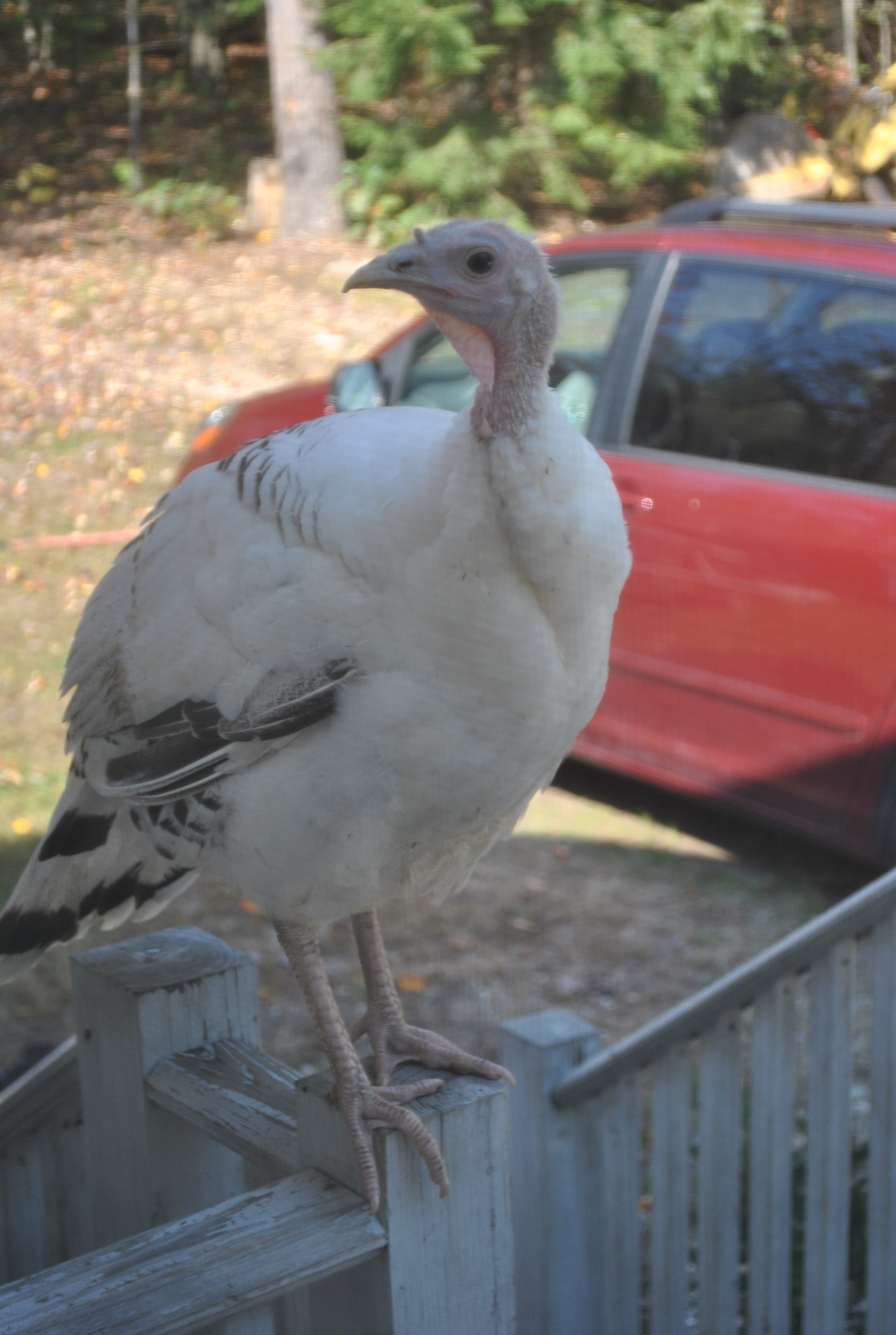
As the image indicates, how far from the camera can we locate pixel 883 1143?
1.90m

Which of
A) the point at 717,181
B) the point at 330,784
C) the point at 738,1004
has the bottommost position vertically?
the point at 738,1004

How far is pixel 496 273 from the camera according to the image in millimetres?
1187

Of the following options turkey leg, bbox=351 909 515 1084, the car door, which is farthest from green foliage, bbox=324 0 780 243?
turkey leg, bbox=351 909 515 1084

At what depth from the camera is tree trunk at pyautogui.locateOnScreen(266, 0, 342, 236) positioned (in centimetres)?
370

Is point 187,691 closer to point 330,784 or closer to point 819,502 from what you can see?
point 330,784

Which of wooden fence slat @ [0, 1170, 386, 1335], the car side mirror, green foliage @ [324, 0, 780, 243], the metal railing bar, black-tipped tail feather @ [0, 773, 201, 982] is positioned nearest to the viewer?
wooden fence slat @ [0, 1170, 386, 1335]

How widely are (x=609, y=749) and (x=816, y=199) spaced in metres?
4.58

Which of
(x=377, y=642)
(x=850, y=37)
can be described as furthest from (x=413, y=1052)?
(x=850, y=37)

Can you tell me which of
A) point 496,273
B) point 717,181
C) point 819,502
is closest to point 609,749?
point 819,502

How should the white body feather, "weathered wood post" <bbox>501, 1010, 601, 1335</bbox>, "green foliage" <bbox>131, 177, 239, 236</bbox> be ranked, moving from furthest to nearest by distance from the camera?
"green foliage" <bbox>131, 177, 239, 236</bbox>
"weathered wood post" <bbox>501, 1010, 601, 1335</bbox>
the white body feather

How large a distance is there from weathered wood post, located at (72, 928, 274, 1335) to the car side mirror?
159 cm

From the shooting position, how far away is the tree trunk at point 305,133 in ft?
12.1

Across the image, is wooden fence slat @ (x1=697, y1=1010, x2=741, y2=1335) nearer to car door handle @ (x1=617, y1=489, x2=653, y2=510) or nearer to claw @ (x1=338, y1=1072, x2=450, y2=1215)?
claw @ (x1=338, y1=1072, x2=450, y2=1215)

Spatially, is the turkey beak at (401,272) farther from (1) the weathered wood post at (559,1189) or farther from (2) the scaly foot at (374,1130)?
(1) the weathered wood post at (559,1189)
